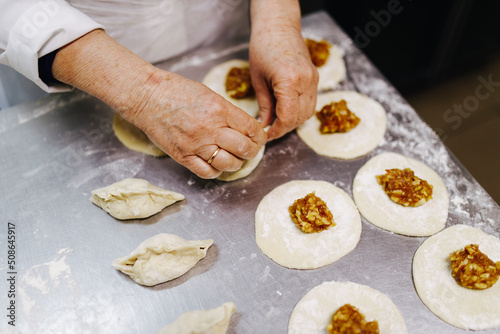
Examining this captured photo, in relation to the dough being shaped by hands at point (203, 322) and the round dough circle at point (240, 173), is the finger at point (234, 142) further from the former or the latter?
the dough being shaped by hands at point (203, 322)

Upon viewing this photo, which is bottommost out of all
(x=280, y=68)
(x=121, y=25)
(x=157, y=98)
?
(x=280, y=68)

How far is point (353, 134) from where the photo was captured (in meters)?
2.21

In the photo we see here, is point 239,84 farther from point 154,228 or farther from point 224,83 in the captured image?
point 154,228

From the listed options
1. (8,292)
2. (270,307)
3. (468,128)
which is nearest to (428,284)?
(270,307)

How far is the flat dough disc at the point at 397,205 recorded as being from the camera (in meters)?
1.90

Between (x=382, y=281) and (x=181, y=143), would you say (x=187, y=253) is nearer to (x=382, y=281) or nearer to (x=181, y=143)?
(x=181, y=143)

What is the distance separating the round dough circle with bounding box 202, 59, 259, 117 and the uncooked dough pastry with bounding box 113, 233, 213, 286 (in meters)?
0.91

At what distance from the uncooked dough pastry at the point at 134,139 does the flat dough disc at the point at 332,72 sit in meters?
1.10

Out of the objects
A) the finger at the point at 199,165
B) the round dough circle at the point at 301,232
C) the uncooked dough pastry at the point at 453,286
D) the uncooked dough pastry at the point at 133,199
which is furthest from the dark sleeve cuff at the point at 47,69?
the uncooked dough pastry at the point at 453,286

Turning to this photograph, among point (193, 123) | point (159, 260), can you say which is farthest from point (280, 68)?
point (159, 260)

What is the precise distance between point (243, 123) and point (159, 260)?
0.73 meters

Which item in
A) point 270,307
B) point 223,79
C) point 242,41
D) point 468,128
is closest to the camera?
point 270,307

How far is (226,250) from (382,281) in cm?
73

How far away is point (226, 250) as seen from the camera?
1874 millimetres
